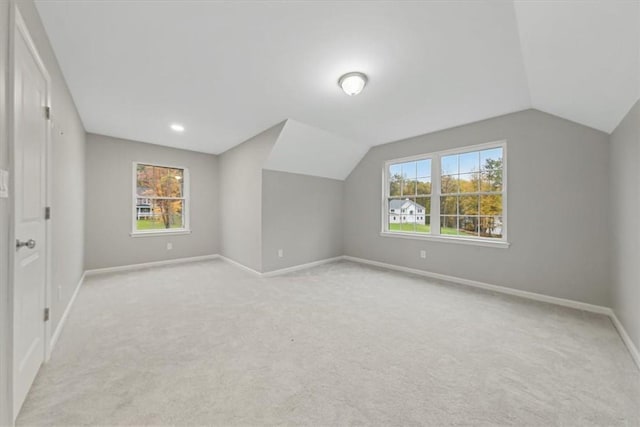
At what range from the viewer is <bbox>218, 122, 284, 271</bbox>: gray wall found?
3979mm

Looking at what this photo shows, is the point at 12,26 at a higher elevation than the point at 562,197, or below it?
higher

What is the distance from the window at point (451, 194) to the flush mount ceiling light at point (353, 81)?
2187mm

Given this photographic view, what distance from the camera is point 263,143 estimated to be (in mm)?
3918

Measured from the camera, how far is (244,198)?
442 cm

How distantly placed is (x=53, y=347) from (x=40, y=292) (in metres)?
0.57

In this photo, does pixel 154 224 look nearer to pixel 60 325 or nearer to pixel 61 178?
pixel 61 178

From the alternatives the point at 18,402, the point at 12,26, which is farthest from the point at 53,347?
the point at 12,26

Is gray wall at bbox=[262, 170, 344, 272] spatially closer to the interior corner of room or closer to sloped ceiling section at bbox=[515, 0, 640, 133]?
the interior corner of room

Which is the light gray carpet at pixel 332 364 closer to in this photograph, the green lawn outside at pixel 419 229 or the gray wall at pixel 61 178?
the gray wall at pixel 61 178

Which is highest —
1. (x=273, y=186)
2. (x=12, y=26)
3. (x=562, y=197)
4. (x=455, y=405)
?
(x=12, y=26)

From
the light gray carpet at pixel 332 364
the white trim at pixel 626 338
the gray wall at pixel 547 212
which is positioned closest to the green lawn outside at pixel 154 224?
the light gray carpet at pixel 332 364

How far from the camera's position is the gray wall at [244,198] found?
3.98m

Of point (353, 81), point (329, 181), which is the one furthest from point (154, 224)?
point (353, 81)

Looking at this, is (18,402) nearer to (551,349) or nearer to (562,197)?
(551,349)
